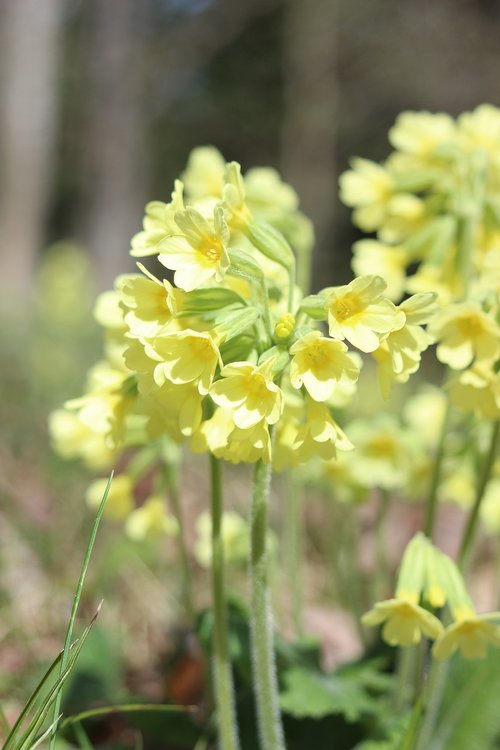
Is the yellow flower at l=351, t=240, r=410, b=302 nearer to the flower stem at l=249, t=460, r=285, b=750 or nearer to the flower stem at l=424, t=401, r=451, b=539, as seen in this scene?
the flower stem at l=424, t=401, r=451, b=539

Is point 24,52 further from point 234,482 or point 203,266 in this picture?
point 203,266

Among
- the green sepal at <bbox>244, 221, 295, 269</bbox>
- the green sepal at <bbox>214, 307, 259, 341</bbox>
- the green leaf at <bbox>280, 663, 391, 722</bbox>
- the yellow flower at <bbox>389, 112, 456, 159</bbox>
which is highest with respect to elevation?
the yellow flower at <bbox>389, 112, 456, 159</bbox>

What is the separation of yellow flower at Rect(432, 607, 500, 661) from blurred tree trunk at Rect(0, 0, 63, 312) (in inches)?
488

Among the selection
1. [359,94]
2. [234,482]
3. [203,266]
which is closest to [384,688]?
[203,266]

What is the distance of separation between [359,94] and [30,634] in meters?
14.4

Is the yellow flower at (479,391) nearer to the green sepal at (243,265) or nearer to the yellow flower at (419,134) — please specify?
the green sepal at (243,265)

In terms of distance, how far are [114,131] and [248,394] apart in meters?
14.9

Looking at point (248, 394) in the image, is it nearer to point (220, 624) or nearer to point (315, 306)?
point (315, 306)

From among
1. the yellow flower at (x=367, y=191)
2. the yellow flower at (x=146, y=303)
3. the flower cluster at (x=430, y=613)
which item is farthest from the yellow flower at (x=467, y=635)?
the yellow flower at (x=367, y=191)

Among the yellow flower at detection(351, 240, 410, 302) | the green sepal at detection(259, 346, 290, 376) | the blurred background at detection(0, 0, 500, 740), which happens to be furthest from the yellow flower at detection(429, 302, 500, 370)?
the blurred background at detection(0, 0, 500, 740)

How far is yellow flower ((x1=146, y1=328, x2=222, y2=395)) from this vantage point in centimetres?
148

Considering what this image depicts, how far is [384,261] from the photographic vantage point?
239 centimetres

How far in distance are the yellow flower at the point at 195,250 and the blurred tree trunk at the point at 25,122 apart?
12357 millimetres

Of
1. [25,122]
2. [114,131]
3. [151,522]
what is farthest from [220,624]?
[114,131]
